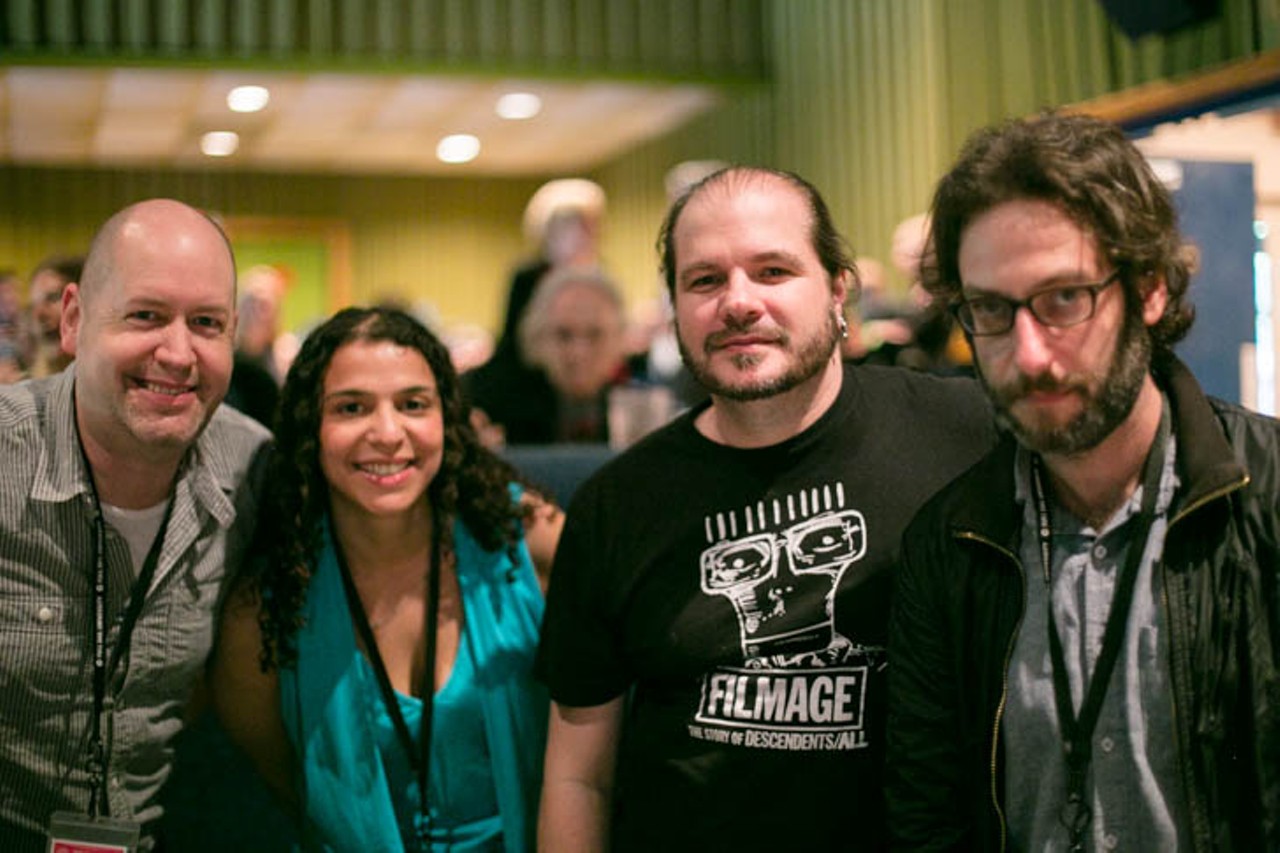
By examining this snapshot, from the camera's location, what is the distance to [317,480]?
7.89 feet

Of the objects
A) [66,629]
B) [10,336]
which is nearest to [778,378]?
[66,629]

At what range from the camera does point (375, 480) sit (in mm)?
2307

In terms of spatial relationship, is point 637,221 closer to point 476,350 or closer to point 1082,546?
point 476,350

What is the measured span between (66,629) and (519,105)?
7505 millimetres

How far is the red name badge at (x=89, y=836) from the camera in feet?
6.84

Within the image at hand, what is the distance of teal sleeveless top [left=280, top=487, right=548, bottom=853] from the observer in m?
2.29

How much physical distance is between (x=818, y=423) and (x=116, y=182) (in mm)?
10628

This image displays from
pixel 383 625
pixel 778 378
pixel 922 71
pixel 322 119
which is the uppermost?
pixel 322 119


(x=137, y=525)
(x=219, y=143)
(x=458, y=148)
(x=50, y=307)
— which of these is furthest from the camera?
(x=458, y=148)

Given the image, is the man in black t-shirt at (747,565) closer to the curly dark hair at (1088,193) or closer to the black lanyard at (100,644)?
the curly dark hair at (1088,193)

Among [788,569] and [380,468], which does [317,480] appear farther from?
[788,569]

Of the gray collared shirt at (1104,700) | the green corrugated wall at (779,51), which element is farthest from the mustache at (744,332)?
the green corrugated wall at (779,51)

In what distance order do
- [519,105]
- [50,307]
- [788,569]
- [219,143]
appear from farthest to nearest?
[219,143] → [519,105] → [50,307] → [788,569]

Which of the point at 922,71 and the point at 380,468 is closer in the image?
the point at 380,468
